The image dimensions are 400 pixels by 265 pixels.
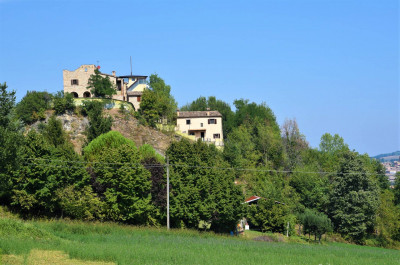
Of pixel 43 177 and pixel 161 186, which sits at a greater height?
pixel 43 177

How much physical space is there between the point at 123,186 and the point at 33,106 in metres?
34.5

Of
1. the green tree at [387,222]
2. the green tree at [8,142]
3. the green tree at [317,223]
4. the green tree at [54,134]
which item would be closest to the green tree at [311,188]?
the green tree at [387,222]

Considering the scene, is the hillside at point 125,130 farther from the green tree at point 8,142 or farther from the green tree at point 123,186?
the green tree at point 8,142

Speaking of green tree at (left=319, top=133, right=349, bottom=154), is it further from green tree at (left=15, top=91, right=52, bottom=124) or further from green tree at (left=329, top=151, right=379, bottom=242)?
green tree at (left=15, top=91, right=52, bottom=124)

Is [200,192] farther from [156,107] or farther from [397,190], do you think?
[397,190]

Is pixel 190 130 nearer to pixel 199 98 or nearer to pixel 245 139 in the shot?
pixel 245 139

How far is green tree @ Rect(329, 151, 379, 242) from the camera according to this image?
66625mm

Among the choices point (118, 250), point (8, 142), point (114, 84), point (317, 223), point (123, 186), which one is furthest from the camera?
point (114, 84)

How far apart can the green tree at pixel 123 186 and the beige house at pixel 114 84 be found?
35782mm

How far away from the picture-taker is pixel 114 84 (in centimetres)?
8669

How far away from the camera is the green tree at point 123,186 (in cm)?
4669

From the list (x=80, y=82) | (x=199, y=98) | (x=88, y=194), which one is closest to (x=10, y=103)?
(x=88, y=194)

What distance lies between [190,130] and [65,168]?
152 feet

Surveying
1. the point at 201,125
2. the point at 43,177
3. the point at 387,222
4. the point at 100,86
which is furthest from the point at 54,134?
the point at 387,222
